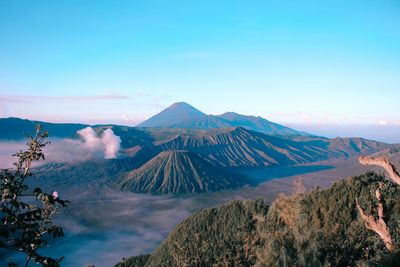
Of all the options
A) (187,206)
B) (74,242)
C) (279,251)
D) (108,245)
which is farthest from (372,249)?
(187,206)

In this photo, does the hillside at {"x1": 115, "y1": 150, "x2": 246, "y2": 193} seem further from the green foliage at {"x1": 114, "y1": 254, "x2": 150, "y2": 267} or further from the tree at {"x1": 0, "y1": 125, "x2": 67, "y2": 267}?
the tree at {"x1": 0, "y1": 125, "x2": 67, "y2": 267}

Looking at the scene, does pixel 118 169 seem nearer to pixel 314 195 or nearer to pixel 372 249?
pixel 314 195

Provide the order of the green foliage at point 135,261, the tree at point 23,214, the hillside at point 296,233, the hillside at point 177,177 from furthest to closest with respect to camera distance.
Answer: the hillside at point 177,177 → the green foliage at point 135,261 → the hillside at point 296,233 → the tree at point 23,214

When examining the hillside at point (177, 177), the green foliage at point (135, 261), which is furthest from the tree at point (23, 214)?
the hillside at point (177, 177)

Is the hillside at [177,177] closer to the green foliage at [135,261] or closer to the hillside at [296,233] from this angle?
the hillside at [296,233]

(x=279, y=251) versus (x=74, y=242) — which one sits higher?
(x=279, y=251)

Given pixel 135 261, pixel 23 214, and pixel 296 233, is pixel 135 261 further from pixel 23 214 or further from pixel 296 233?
pixel 23 214

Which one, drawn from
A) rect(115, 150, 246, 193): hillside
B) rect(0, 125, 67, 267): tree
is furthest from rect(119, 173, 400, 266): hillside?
rect(115, 150, 246, 193): hillside
